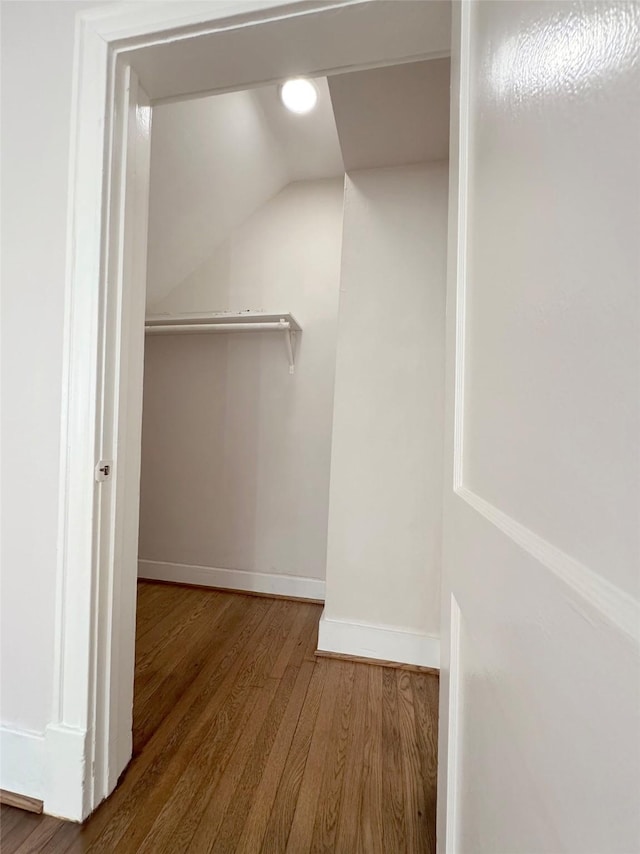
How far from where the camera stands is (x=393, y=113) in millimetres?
1213

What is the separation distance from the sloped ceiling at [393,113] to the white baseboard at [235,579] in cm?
203

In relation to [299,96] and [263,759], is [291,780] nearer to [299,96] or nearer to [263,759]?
[263,759]

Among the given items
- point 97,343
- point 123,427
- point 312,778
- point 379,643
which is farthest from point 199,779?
point 97,343

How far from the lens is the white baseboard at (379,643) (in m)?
1.46

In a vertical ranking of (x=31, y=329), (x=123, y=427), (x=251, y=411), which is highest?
(x=31, y=329)

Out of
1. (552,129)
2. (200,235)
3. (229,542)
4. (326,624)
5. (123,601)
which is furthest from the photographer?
(229,542)

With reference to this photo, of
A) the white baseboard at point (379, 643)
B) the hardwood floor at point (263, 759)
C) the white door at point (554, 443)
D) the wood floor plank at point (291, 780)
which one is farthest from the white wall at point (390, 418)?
the white door at point (554, 443)

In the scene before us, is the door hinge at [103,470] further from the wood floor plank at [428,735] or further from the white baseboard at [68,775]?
the wood floor plank at [428,735]

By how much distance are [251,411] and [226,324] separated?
0.51 metres

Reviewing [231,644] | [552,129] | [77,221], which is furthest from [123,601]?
[552,129]

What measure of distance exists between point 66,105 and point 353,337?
1092 mm

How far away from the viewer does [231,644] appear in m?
1.59

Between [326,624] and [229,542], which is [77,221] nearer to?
[326,624]

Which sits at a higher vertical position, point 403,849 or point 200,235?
point 200,235
